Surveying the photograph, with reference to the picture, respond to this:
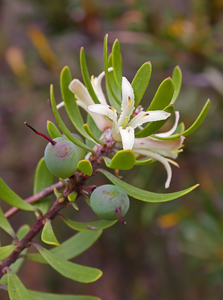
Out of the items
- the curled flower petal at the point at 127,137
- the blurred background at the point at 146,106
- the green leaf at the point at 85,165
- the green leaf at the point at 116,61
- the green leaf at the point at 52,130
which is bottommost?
the blurred background at the point at 146,106

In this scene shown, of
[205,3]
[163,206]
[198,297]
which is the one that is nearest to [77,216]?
[163,206]

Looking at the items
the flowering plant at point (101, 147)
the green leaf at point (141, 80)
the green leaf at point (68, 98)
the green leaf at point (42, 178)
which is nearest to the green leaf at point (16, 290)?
the flowering plant at point (101, 147)

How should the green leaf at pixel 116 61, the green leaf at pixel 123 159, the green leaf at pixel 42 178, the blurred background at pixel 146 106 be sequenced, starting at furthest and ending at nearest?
the blurred background at pixel 146 106 < the green leaf at pixel 42 178 < the green leaf at pixel 116 61 < the green leaf at pixel 123 159

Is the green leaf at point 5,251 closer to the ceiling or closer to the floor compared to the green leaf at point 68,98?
closer to the floor

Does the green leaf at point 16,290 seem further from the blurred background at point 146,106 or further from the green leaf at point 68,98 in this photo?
the blurred background at point 146,106

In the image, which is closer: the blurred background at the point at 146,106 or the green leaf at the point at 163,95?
the green leaf at the point at 163,95

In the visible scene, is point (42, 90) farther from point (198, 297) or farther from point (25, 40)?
point (198, 297)

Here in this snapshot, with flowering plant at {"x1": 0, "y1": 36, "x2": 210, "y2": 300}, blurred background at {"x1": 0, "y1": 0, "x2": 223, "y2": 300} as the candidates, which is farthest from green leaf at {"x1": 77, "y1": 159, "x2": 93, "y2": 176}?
blurred background at {"x1": 0, "y1": 0, "x2": 223, "y2": 300}

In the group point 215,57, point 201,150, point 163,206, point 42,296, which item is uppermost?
point 215,57
